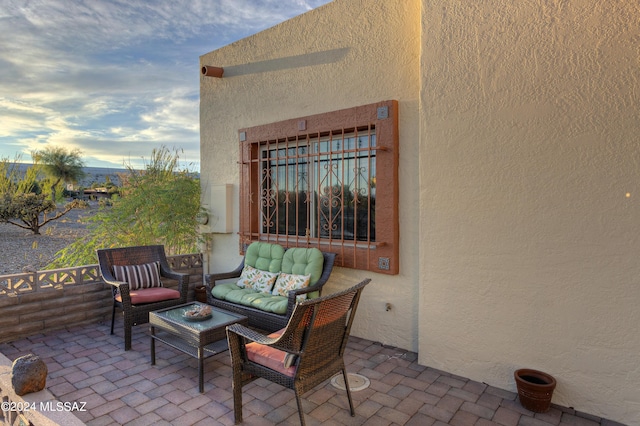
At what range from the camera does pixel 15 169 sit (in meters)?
11.9

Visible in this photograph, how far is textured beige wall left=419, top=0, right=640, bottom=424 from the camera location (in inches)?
106

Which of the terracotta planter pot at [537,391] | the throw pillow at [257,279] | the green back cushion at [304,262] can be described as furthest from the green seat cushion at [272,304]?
the terracotta planter pot at [537,391]

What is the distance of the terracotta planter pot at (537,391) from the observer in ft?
9.13

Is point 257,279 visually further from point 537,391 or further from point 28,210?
point 28,210

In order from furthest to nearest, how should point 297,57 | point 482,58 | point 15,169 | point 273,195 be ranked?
point 15,169 < point 273,195 < point 297,57 < point 482,58

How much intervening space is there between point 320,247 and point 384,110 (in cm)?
185

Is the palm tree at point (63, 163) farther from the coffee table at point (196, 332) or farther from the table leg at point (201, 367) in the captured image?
the table leg at point (201, 367)

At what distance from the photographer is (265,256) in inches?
193

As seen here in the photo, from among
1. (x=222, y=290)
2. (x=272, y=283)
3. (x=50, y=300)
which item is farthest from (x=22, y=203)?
(x=272, y=283)

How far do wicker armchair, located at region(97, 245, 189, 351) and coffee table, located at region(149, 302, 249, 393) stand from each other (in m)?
0.68

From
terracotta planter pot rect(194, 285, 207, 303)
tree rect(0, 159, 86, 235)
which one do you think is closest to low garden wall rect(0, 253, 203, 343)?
terracotta planter pot rect(194, 285, 207, 303)

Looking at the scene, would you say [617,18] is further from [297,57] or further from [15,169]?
[15,169]

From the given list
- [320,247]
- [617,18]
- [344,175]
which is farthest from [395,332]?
[617,18]

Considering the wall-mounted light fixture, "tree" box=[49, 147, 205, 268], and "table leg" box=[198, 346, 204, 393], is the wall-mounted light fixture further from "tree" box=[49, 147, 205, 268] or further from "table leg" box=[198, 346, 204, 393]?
"table leg" box=[198, 346, 204, 393]
